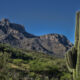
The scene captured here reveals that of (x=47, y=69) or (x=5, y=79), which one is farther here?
(x=47, y=69)

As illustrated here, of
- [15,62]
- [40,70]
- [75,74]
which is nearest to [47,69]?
[40,70]

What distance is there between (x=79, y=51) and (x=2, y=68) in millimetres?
7103

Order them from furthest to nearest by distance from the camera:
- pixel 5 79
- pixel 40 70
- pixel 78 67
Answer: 1. pixel 40 70
2. pixel 78 67
3. pixel 5 79

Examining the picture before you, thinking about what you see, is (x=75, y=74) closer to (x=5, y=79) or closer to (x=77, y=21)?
(x=77, y=21)

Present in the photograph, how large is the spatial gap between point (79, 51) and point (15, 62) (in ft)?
169

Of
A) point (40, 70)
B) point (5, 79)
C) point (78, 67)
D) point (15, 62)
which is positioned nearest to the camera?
point (5, 79)

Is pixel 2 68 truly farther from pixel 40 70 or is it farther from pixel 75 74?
pixel 40 70

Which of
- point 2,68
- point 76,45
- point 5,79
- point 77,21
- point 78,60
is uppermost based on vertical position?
point 77,21

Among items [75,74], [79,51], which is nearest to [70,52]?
[79,51]

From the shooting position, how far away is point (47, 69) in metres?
57.4

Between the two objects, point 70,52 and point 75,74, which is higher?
point 70,52

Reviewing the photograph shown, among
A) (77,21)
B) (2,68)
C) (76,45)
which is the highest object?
(77,21)

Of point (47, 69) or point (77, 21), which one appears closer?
point (77, 21)

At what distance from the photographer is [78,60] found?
51.8 feet
